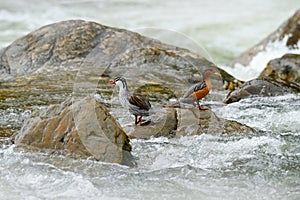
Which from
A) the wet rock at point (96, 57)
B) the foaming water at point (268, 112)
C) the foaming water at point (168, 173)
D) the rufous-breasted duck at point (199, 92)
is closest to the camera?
the foaming water at point (168, 173)

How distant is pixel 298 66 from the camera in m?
10.5

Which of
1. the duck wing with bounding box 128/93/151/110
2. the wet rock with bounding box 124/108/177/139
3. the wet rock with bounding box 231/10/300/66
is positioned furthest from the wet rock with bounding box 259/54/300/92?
the duck wing with bounding box 128/93/151/110

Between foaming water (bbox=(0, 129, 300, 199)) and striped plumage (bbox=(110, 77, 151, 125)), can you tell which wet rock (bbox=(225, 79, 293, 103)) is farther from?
striped plumage (bbox=(110, 77, 151, 125))

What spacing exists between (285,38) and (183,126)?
8.40 m

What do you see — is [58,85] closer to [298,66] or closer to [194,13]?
[298,66]

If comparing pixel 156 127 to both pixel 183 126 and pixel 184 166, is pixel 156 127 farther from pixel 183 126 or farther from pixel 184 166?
pixel 184 166

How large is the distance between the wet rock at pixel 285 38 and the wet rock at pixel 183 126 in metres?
7.17

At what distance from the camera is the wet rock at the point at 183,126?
6.54m

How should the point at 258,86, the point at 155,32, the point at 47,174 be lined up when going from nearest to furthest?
the point at 47,174, the point at 258,86, the point at 155,32

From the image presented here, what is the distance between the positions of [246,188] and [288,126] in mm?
2295

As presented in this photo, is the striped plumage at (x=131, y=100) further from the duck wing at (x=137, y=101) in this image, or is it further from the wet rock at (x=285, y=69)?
the wet rock at (x=285, y=69)

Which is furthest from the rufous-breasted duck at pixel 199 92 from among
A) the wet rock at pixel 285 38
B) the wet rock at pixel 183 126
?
the wet rock at pixel 285 38

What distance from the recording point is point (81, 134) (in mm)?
5637

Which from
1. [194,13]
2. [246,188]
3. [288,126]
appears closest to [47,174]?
[246,188]
